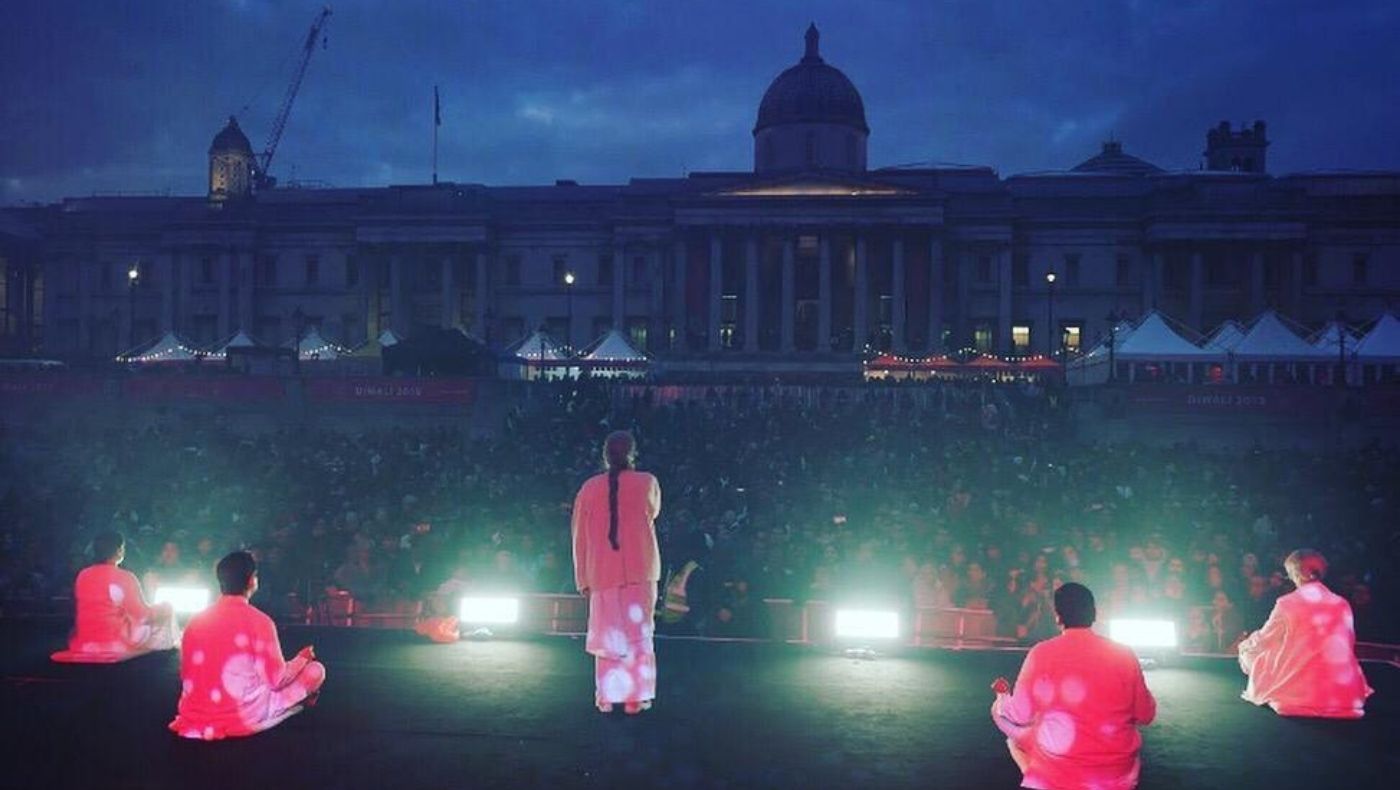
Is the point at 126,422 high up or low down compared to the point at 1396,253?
down

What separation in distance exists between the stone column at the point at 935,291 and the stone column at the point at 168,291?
43.6 meters

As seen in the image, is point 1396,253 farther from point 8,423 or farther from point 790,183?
point 8,423

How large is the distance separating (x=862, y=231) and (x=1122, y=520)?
133 feet

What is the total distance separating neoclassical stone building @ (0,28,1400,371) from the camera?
189ft

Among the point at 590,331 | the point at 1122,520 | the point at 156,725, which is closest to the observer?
the point at 156,725

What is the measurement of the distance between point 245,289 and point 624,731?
63138 mm

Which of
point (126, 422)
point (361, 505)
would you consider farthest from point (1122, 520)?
point (126, 422)

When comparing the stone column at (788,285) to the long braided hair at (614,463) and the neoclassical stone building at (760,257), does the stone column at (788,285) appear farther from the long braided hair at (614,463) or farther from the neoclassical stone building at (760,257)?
the long braided hair at (614,463)

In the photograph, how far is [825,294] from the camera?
57906 millimetres

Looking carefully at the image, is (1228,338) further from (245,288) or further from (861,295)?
(245,288)

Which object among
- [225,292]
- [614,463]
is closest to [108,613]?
[614,463]

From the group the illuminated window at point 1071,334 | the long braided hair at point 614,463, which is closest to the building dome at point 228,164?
the illuminated window at point 1071,334

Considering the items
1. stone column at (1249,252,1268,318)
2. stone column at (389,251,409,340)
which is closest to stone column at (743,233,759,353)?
stone column at (389,251,409,340)

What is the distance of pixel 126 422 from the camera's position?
32969 mm
